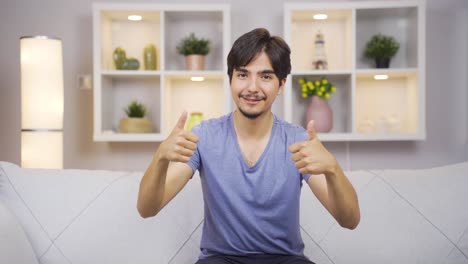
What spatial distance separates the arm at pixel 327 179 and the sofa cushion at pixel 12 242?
0.81 meters

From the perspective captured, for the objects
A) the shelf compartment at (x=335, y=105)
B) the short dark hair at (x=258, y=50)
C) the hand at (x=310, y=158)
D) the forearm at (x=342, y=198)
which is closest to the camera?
the hand at (x=310, y=158)

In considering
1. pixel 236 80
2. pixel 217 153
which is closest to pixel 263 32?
pixel 236 80

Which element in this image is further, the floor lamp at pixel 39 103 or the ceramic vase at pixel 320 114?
the ceramic vase at pixel 320 114

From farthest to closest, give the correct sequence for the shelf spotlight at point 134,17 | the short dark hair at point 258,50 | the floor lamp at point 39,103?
the shelf spotlight at point 134,17
the floor lamp at point 39,103
the short dark hair at point 258,50

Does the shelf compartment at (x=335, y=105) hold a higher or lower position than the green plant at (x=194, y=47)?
lower

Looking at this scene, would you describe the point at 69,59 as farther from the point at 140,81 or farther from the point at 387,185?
the point at 387,185

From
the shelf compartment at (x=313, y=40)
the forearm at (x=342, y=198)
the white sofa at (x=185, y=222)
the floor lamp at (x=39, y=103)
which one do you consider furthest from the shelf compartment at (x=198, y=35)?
the forearm at (x=342, y=198)

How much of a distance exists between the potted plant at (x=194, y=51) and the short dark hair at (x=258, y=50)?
6.18 ft

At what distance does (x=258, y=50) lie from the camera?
1.73m

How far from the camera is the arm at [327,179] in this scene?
135 cm

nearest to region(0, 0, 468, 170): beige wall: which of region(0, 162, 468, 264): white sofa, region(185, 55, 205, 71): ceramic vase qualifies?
region(185, 55, 205, 71): ceramic vase

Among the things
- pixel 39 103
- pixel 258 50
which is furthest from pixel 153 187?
pixel 39 103

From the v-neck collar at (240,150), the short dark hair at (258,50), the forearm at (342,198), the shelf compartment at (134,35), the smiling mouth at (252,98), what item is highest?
the shelf compartment at (134,35)

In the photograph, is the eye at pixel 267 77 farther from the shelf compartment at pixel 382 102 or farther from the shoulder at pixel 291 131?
the shelf compartment at pixel 382 102
